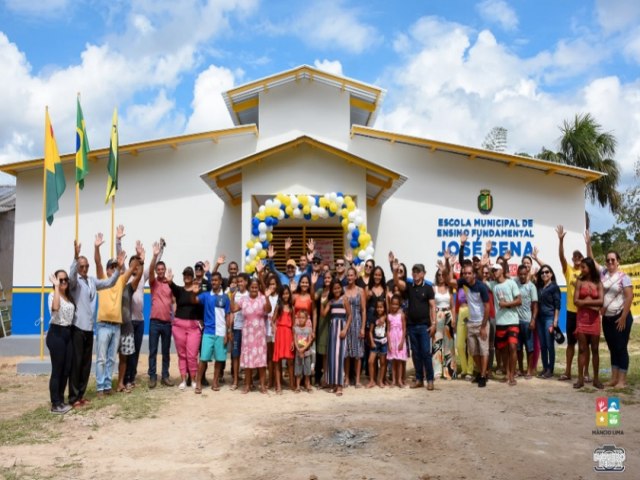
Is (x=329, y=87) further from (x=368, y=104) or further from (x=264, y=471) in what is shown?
(x=264, y=471)

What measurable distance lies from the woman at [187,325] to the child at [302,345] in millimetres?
1366

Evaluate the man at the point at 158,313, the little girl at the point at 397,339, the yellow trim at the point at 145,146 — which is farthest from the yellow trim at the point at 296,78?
the little girl at the point at 397,339

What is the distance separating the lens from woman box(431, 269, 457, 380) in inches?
332

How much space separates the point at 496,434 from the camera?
5480 mm

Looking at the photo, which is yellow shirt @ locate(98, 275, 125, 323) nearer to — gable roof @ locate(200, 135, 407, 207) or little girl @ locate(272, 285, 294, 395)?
little girl @ locate(272, 285, 294, 395)

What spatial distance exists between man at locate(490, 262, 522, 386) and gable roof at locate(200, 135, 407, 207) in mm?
3497

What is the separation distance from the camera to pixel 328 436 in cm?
547

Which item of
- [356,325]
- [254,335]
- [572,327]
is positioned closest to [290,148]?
[356,325]

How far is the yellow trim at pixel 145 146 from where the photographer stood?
1199 centimetres

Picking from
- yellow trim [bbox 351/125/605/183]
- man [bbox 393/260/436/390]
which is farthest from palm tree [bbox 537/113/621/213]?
man [bbox 393/260/436/390]

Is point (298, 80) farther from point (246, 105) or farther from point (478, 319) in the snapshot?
point (478, 319)

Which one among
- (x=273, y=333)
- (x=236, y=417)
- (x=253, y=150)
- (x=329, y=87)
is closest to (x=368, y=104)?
(x=329, y=87)

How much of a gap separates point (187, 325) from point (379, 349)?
2622mm

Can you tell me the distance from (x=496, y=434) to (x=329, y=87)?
10053 mm
